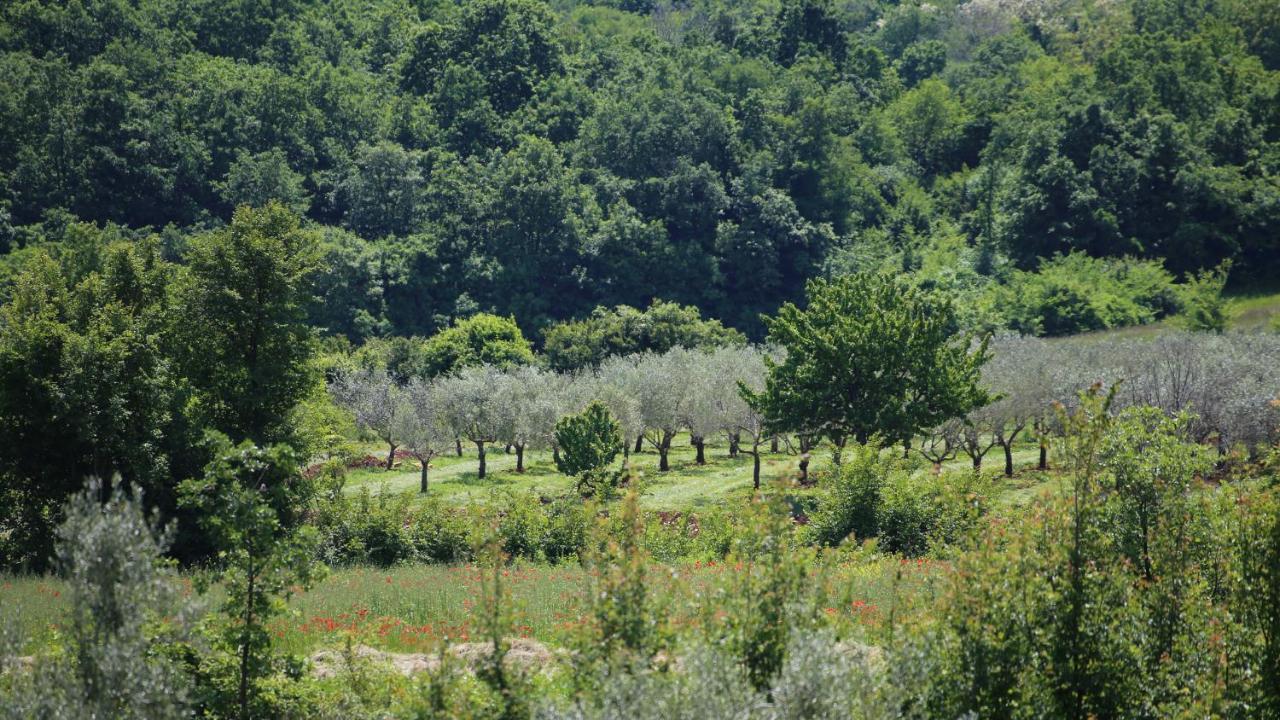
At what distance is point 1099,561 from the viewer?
12812mm

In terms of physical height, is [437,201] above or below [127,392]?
above

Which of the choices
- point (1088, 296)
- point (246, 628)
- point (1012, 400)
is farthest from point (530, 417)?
point (246, 628)

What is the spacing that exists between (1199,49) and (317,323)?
271ft

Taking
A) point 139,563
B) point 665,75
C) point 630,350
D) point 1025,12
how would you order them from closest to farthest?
1. point 139,563
2. point 630,350
3. point 665,75
4. point 1025,12

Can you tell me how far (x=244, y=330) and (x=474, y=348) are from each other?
54.2 m

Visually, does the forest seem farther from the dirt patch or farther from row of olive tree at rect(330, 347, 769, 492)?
row of olive tree at rect(330, 347, 769, 492)

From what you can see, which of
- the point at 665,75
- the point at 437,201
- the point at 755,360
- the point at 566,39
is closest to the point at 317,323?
the point at 437,201

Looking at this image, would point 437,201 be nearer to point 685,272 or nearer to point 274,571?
point 685,272

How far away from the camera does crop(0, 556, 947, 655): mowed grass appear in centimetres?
1245

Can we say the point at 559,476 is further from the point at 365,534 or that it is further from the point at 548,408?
the point at 365,534

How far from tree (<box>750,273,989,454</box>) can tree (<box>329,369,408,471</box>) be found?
23.3 m

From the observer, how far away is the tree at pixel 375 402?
63.2 meters

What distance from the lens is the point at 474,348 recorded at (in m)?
87.3

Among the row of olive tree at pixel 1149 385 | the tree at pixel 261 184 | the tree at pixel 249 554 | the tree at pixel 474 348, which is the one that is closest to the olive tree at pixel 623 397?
the tree at pixel 474 348
